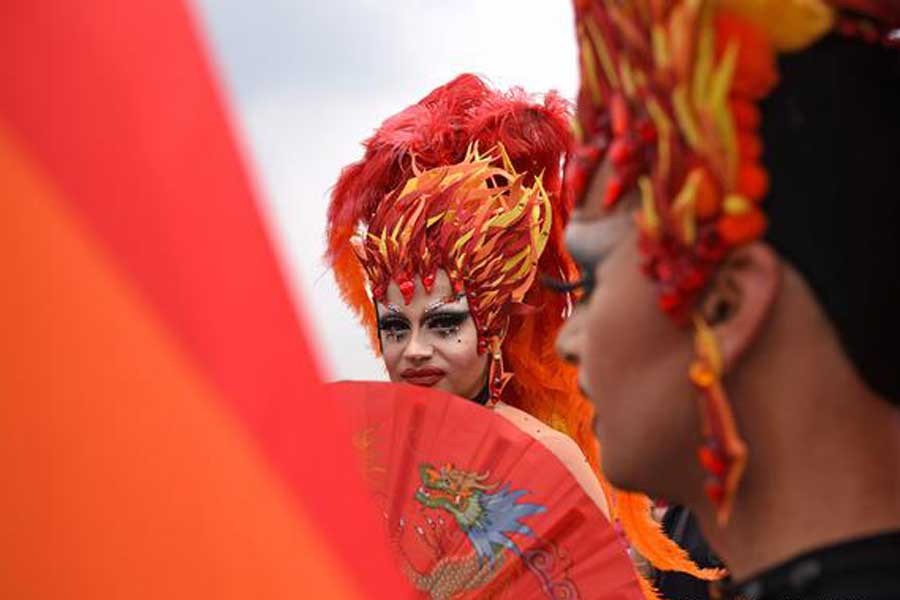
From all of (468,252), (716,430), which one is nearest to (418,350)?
(468,252)

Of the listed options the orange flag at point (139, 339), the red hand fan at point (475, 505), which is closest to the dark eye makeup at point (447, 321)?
the red hand fan at point (475, 505)

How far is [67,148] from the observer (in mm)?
1134

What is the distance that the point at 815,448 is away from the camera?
57.3 inches

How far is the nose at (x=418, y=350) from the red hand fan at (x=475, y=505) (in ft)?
4.23

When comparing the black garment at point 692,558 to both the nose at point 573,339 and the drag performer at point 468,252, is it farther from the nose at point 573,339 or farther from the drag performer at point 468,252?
the nose at point 573,339

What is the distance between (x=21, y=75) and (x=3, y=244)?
0.12 meters

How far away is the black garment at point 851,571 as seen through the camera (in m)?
1.41

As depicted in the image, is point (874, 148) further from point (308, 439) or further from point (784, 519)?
point (308, 439)

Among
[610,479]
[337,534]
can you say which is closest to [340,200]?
[610,479]

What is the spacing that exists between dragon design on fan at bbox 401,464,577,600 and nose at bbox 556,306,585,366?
133 cm

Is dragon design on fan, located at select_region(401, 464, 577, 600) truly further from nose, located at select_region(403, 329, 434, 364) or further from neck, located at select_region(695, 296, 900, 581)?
neck, located at select_region(695, 296, 900, 581)

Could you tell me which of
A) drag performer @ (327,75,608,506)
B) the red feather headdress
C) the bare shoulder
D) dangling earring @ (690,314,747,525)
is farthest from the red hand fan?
dangling earring @ (690,314,747,525)

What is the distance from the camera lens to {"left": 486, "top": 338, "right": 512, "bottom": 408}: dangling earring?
14.3ft

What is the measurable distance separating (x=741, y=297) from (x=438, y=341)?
287cm
